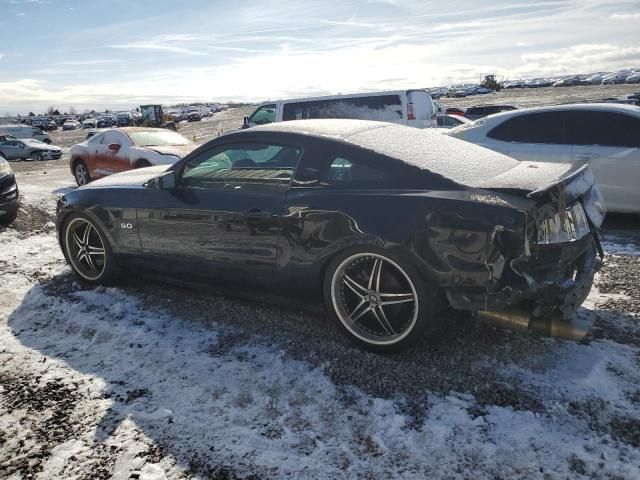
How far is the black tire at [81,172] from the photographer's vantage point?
10836mm

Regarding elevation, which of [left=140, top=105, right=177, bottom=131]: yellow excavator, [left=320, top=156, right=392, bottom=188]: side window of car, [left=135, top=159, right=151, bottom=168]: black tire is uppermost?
[left=140, top=105, right=177, bottom=131]: yellow excavator

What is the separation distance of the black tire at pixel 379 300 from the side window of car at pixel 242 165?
31.5 inches

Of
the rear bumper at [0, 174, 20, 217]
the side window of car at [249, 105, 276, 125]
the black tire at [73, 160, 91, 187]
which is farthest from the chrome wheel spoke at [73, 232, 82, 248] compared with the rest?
the side window of car at [249, 105, 276, 125]

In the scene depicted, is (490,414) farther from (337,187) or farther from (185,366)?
(185,366)

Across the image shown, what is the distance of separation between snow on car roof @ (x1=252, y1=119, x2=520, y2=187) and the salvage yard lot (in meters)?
0.92

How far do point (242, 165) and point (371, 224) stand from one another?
4.26ft

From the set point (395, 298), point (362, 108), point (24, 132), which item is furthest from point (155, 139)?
point (24, 132)

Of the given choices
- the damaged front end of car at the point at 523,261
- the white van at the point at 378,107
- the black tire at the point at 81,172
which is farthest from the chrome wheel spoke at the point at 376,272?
the black tire at the point at 81,172

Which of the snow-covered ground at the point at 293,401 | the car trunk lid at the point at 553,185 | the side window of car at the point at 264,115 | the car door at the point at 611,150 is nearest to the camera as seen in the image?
the snow-covered ground at the point at 293,401

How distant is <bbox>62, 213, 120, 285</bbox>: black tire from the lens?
4.27 metres

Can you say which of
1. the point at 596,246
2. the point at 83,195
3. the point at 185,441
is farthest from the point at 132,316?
the point at 596,246

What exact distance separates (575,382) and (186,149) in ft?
28.3

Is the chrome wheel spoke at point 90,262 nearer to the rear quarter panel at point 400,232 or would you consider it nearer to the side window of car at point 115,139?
the rear quarter panel at point 400,232

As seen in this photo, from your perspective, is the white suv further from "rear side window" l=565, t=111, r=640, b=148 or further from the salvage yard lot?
the salvage yard lot
